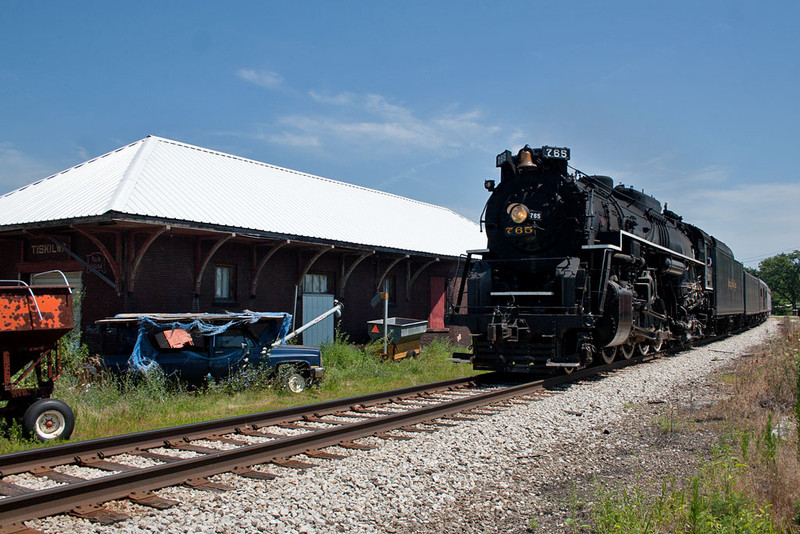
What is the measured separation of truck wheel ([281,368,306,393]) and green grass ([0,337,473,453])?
0.43ft

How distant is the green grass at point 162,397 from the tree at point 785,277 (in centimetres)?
8999

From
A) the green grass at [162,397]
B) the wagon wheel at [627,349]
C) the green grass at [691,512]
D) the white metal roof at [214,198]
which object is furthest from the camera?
the wagon wheel at [627,349]

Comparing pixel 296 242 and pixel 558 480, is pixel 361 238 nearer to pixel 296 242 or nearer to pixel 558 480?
pixel 296 242

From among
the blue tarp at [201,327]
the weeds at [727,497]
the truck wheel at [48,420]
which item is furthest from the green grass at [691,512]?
the blue tarp at [201,327]

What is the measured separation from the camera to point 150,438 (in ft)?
23.2

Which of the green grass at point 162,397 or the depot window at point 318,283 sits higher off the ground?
the depot window at point 318,283

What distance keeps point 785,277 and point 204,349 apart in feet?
318

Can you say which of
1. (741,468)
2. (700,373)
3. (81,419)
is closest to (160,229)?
(81,419)

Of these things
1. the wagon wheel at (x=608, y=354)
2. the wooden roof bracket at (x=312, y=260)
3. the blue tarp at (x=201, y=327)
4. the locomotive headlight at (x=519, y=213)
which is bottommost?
the wagon wheel at (x=608, y=354)

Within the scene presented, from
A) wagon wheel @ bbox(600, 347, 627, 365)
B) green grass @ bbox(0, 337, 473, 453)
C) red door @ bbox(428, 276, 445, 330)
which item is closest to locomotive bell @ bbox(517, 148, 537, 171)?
wagon wheel @ bbox(600, 347, 627, 365)

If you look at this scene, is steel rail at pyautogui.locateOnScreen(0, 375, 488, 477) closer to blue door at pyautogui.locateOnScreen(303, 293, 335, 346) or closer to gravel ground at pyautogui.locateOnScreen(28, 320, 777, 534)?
gravel ground at pyautogui.locateOnScreen(28, 320, 777, 534)

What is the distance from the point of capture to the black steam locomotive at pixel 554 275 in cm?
1128

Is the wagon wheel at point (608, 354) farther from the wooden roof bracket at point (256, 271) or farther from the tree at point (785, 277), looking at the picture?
the tree at point (785, 277)

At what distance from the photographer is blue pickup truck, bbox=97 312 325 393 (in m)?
9.91
